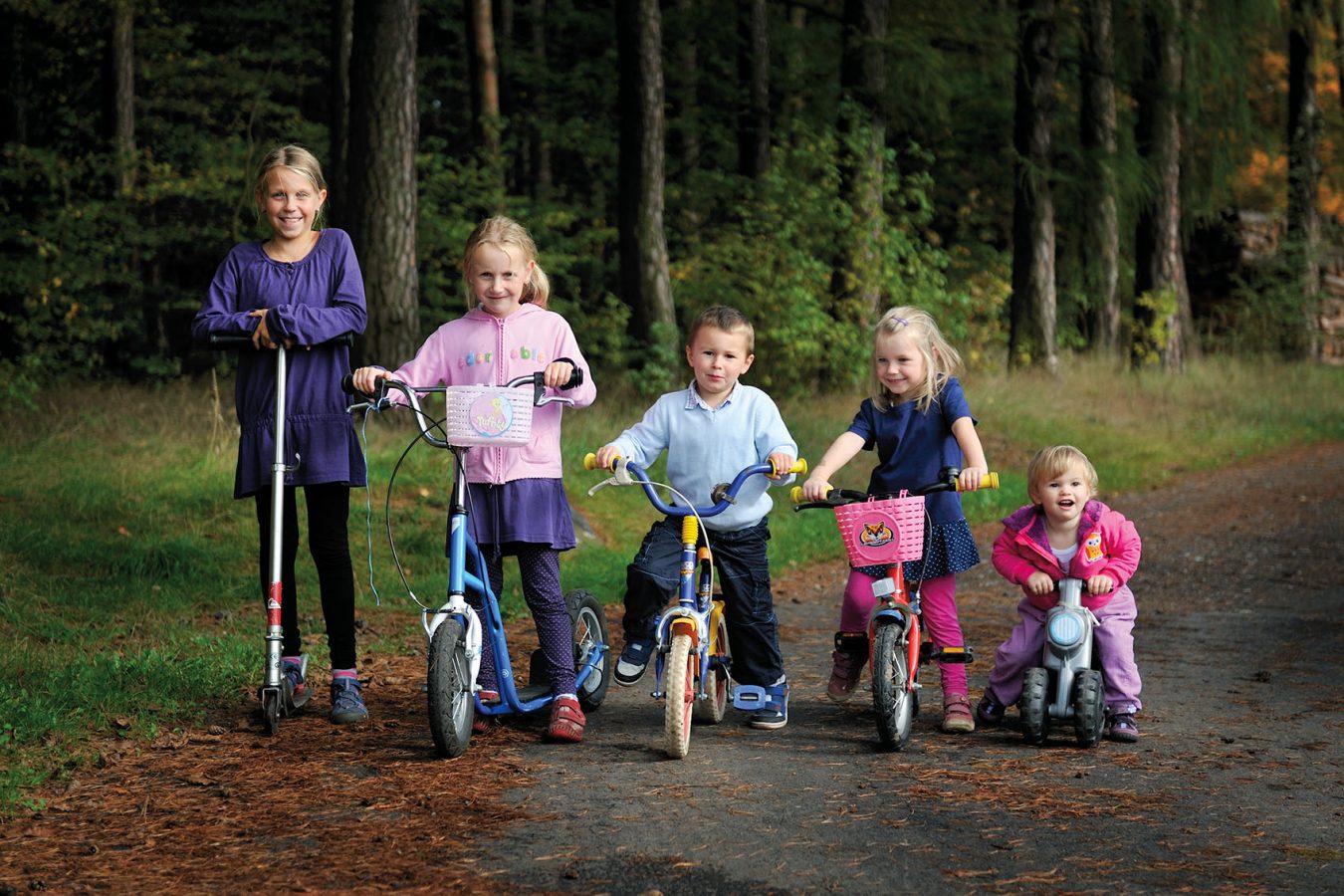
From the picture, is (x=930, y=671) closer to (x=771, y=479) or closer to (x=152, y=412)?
(x=771, y=479)

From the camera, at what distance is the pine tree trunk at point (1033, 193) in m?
21.2

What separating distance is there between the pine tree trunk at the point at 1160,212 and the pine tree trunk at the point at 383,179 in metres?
14.1

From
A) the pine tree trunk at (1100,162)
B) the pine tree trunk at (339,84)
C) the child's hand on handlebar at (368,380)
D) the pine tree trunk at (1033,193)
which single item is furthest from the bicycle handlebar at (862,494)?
the pine tree trunk at (1100,162)

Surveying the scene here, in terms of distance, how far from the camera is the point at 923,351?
5887 millimetres

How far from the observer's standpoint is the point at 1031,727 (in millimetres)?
5586

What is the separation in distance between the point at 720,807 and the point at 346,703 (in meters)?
1.87

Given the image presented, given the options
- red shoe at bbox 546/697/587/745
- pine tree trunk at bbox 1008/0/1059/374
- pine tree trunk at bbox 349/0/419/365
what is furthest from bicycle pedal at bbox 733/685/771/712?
pine tree trunk at bbox 1008/0/1059/374

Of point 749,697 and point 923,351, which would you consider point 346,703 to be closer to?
point 749,697

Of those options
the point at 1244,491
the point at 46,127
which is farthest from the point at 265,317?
the point at 46,127

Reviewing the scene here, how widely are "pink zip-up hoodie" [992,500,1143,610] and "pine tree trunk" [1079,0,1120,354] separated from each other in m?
17.5

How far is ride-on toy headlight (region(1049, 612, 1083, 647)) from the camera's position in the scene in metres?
5.67

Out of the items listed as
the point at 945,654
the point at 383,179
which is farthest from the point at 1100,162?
the point at 945,654

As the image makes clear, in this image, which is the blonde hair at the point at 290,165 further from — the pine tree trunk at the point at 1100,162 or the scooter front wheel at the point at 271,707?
the pine tree trunk at the point at 1100,162

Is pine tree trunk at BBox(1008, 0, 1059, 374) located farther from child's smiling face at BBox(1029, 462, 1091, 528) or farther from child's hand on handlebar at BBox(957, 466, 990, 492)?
child's hand on handlebar at BBox(957, 466, 990, 492)
